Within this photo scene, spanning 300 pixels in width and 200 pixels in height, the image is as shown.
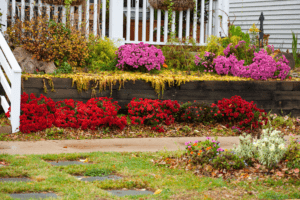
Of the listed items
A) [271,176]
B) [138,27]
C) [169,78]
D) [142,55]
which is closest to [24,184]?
[271,176]

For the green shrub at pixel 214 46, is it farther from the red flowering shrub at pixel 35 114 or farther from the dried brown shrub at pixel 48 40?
the red flowering shrub at pixel 35 114

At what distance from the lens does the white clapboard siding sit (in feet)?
47.1

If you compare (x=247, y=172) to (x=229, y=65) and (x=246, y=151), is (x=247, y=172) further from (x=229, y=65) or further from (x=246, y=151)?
(x=229, y=65)

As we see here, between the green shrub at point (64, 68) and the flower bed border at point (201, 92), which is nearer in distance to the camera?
the flower bed border at point (201, 92)

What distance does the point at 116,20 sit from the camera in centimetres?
977

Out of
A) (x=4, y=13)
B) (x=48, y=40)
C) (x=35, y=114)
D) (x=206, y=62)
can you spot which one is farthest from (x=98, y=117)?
(x=4, y=13)

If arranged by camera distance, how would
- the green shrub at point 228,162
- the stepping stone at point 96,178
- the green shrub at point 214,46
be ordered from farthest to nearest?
the green shrub at point 214,46
the green shrub at point 228,162
the stepping stone at point 96,178

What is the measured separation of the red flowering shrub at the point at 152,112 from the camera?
698cm

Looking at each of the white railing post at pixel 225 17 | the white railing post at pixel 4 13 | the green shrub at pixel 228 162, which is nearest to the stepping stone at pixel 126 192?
Answer: the green shrub at pixel 228 162

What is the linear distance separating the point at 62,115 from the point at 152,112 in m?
1.72

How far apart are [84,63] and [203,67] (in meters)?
3.10

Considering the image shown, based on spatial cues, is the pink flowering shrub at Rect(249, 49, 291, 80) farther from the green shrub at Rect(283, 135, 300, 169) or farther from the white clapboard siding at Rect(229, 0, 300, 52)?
the white clapboard siding at Rect(229, 0, 300, 52)

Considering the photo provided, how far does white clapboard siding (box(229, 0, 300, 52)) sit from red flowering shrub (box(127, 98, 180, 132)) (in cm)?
807

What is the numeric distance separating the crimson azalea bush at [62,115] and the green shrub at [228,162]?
2762mm
